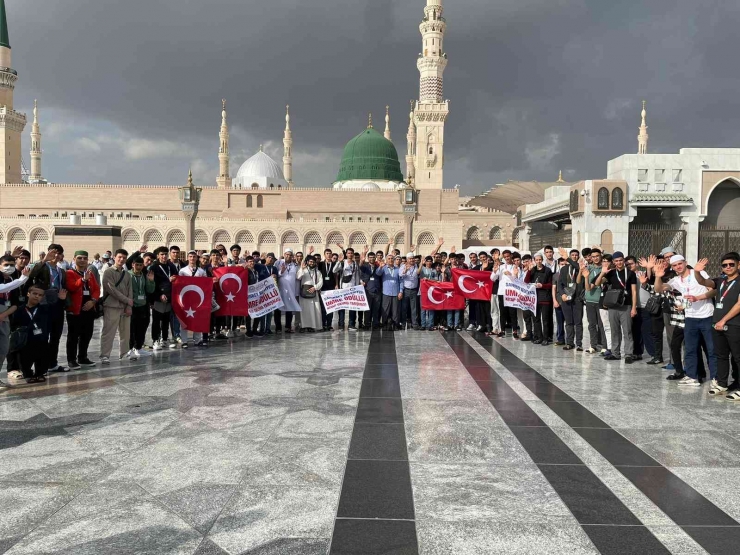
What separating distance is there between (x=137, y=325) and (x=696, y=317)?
6.47 m

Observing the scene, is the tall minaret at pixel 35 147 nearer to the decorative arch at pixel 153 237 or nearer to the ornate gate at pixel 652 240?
the decorative arch at pixel 153 237

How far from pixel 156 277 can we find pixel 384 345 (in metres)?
3.30

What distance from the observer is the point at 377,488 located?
10.4 ft

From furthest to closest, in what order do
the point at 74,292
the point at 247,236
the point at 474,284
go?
the point at 247,236 → the point at 474,284 → the point at 74,292

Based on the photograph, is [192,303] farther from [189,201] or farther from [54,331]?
[189,201]

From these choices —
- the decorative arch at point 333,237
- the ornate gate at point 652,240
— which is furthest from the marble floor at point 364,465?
the decorative arch at point 333,237

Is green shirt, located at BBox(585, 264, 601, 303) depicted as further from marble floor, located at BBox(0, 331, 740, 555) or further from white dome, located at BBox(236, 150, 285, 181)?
white dome, located at BBox(236, 150, 285, 181)

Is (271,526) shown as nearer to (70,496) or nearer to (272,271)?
(70,496)

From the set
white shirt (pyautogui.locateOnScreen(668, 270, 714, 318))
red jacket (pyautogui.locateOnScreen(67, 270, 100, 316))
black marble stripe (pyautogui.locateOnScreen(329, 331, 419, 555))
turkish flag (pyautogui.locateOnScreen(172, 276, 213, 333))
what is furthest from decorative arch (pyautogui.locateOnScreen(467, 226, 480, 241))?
black marble stripe (pyautogui.locateOnScreen(329, 331, 419, 555))

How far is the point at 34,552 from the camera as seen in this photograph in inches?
96.3

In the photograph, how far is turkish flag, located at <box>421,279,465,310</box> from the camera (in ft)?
34.5

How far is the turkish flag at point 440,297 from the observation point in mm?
10516

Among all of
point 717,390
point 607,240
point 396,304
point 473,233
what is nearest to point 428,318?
point 396,304

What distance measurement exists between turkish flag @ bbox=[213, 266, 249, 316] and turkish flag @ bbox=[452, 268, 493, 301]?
3669 millimetres
